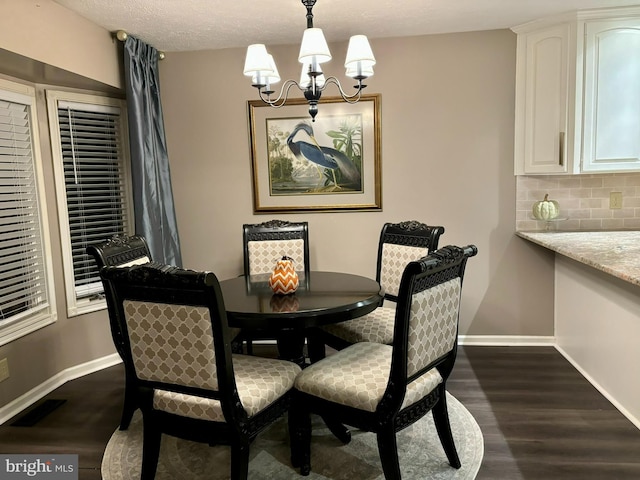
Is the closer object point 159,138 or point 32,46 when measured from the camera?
point 32,46

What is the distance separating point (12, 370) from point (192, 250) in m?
1.51

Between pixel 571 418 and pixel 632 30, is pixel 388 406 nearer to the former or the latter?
pixel 571 418

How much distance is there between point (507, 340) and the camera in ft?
12.4

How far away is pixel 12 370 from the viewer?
9.53 ft

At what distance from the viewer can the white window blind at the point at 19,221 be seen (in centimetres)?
291

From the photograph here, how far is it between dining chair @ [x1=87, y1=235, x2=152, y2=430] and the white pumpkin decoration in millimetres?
2730

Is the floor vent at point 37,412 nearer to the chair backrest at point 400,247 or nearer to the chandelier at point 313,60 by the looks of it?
the chair backrest at point 400,247

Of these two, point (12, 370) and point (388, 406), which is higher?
point (388, 406)

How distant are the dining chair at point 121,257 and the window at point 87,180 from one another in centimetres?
89

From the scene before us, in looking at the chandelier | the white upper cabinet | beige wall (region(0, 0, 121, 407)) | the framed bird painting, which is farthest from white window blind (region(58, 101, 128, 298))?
the white upper cabinet

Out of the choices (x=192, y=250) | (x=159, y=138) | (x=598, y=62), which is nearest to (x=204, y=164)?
(x=159, y=138)

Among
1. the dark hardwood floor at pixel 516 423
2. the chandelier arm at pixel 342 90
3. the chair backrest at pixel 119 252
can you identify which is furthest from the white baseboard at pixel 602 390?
the chair backrest at pixel 119 252

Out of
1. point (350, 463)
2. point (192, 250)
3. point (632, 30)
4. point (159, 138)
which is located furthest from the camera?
point (192, 250)

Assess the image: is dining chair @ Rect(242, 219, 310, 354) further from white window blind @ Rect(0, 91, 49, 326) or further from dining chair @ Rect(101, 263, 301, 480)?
dining chair @ Rect(101, 263, 301, 480)
